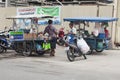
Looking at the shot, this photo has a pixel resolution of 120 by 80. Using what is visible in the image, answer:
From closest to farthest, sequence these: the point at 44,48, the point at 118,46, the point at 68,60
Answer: the point at 68,60
the point at 44,48
the point at 118,46

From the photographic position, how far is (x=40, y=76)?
12.4 meters

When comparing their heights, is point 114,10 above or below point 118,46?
above

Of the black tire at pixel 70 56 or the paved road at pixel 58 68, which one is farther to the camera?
the black tire at pixel 70 56

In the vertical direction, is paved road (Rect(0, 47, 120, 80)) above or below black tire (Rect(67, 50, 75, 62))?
below

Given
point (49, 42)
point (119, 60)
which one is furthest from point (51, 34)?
point (119, 60)

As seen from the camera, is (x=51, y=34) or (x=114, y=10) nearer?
(x=51, y=34)

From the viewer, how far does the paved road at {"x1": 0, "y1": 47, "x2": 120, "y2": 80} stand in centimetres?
1247

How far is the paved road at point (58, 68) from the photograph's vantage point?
40.9 ft

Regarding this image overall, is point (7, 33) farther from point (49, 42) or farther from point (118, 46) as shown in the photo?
point (118, 46)

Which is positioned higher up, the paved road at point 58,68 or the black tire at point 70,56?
the black tire at point 70,56

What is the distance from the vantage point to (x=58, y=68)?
14648 millimetres

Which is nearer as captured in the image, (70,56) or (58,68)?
(58,68)

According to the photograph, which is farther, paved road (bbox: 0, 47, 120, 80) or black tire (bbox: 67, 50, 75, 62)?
black tire (bbox: 67, 50, 75, 62)

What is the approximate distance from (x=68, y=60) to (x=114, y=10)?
7.97m
